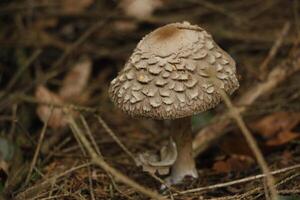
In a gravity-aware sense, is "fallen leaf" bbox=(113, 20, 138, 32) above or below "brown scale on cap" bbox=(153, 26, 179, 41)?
above

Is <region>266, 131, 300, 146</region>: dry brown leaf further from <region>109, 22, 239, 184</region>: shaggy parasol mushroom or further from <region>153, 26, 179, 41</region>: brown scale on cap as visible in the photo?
<region>153, 26, 179, 41</region>: brown scale on cap

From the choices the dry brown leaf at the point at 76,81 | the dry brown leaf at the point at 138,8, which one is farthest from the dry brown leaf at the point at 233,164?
the dry brown leaf at the point at 138,8

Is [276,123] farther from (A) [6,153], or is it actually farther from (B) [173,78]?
(A) [6,153]

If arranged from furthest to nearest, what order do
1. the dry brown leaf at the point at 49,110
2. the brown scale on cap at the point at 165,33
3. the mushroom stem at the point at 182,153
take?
the dry brown leaf at the point at 49,110 < the mushroom stem at the point at 182,153 < the brown scale on cap at the point at 165,33

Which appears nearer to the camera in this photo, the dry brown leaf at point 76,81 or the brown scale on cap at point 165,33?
the brown scale on cap at point 165,33

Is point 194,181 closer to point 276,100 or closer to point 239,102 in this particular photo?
point 239,102

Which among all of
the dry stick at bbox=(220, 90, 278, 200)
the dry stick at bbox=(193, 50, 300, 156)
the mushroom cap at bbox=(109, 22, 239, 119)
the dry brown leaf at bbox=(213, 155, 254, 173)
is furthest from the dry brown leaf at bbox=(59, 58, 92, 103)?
the dry stick at bbox=(220, 90, 278, 200)

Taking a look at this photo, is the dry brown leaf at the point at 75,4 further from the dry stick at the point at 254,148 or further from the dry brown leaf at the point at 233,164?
the dry stick at the point at 254,148
